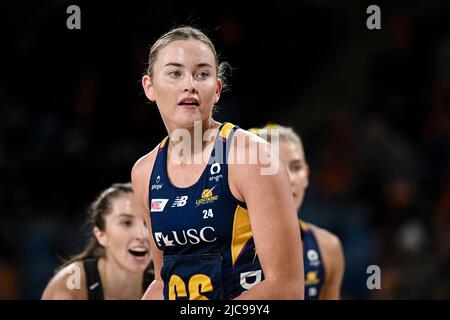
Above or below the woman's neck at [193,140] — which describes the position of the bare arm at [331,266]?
below

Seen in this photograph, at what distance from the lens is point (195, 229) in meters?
2.63

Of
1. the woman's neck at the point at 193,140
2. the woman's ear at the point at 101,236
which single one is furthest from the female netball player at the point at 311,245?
the woman's neck at the point at 193,140

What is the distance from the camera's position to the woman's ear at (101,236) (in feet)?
13.1

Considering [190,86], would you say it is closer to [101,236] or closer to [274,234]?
[274,234]

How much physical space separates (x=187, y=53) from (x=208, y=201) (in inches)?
21.3

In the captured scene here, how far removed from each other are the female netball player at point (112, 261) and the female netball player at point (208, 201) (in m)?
1.06

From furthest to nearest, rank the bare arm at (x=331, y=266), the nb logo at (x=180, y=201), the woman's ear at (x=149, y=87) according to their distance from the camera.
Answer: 1. the bare arm at (x=331, y=266)
2. the woman's ear at (x=149, y=87)
3. the nb logo at (x=180, y=201)

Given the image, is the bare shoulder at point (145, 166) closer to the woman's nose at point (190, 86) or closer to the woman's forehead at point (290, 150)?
the woman's nose at point (190, 86)

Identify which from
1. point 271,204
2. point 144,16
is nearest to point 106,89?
point 144,16

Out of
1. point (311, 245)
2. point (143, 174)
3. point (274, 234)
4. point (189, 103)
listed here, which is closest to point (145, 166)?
point (143, 174)

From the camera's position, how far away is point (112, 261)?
402 centimetres

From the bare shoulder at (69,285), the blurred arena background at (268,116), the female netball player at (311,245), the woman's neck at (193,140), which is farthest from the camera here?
the blurred arena background at (268,116)

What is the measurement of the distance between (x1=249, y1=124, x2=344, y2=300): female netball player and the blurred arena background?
2054 millimetres

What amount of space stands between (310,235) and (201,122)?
170 centimetres
